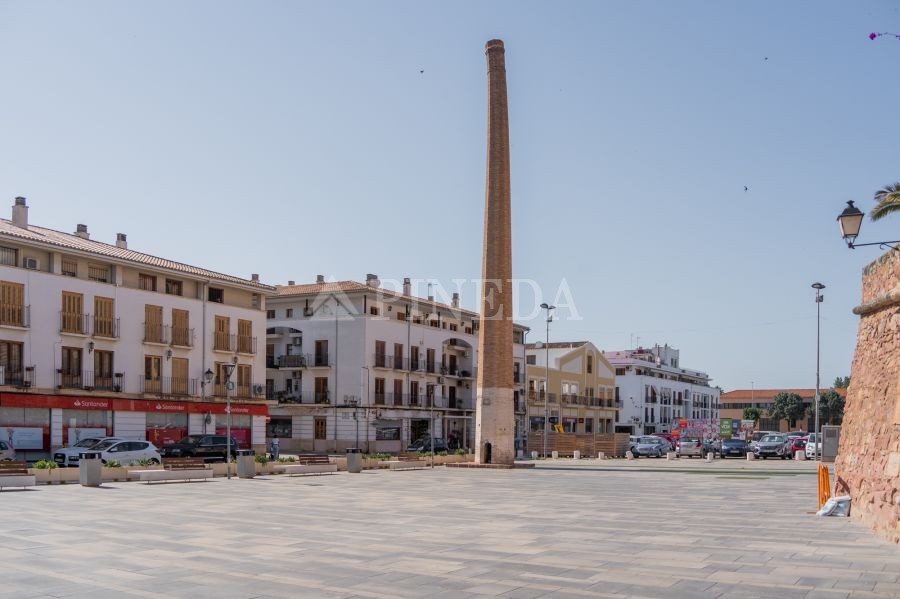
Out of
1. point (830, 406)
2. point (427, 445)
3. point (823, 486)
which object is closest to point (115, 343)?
point (427, 445)

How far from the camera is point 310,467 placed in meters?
32.7

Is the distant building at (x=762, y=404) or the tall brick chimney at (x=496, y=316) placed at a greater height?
the tall brick chimney at (x=496, y=316)

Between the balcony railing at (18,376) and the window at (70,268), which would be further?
the window at (70,268)

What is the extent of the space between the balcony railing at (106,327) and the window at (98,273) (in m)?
1.93

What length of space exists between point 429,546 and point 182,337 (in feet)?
119

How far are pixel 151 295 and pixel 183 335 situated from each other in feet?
9.74

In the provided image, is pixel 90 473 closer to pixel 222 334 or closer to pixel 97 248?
pixel 97 248

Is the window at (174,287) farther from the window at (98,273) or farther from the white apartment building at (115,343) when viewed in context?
the window at (98,273)

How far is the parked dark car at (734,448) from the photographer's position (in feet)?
182

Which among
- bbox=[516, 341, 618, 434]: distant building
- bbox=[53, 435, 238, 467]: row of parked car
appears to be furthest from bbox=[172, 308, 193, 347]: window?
bbox=[516, 341, 618, 434]: distant building

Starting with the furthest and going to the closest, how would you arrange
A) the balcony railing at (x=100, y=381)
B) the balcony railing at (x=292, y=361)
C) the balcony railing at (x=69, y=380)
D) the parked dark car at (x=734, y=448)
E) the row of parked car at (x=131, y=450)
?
the balcony railing at (x=292, y=361)
the parked dark car at (x=734, y=448)
the balcony railing at (x=100, y=381)
the balcony railing at (x=69, y=380)
the row of parked car at (x=131, y=450)

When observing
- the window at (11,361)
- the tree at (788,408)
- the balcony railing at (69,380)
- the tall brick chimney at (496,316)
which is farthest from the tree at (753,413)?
the window at (11,361)

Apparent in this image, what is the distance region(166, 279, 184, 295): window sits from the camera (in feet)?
153

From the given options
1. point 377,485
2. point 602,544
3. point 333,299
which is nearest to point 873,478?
point 602,544
